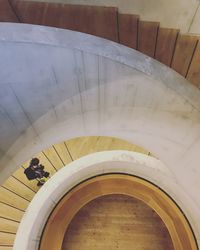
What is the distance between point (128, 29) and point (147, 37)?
0.26 metres

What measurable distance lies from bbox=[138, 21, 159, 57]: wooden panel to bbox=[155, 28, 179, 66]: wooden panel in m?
0.06

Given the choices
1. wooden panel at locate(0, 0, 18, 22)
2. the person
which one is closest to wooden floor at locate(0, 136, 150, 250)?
the person

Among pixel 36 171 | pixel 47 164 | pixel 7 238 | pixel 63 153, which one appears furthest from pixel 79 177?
pixel 7 238

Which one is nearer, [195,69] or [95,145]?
[195,69]

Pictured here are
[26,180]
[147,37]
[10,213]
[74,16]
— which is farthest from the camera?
[26,180]

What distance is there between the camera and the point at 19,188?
6.45 metres

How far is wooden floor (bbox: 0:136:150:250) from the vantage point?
621 centimetres

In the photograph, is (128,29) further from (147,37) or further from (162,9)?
(162,9)

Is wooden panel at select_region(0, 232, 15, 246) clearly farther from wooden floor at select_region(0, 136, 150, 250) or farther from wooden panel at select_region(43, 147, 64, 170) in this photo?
wooden panel at select_region(43, 147, 64, 170)

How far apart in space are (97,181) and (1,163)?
3168 millimetres

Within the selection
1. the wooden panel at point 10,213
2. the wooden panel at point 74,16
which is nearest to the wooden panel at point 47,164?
the wooden panel at point 10,213

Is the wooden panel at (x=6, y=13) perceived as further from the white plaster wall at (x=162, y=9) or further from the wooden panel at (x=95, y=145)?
the wooden panel at (x=95, y=145)

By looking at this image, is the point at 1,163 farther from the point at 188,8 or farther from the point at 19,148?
the point at 188,8

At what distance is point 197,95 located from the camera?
3074 millimetres
